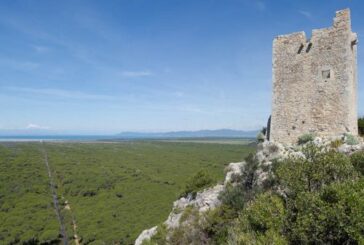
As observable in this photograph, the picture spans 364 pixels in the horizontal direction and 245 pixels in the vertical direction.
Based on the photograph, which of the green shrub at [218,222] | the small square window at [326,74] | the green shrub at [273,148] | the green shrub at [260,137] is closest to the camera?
Result: the green shrub at [218,222]

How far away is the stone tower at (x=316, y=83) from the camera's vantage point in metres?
13.2

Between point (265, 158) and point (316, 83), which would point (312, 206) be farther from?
point (316, 83)

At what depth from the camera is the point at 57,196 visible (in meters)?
57.1

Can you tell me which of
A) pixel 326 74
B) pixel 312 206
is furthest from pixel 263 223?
pixel 326 74

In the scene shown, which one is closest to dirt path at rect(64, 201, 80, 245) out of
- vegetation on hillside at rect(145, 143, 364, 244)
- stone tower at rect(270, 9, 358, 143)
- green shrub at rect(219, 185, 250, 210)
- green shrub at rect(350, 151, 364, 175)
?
green shrub at rect(219, 185, 250, 210)

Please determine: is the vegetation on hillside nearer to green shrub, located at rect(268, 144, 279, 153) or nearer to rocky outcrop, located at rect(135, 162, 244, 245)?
green shrub, located at rect(268, 144, 279, 153)

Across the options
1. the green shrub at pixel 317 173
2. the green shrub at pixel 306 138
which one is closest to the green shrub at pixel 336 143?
the green shrub at pixel 306 138

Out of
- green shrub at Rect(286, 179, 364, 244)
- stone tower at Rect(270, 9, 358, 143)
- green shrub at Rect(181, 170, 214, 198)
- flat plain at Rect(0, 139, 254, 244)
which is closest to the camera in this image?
green shrub at Rect(286, 179, 364, 244)

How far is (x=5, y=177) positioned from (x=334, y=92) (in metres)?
69.8

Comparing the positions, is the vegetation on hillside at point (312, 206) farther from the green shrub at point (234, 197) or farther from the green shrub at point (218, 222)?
the green shrub at point (218, 222)

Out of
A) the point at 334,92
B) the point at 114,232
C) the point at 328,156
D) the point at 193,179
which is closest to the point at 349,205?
the point at 328,156

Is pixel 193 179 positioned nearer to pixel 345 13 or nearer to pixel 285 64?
pixel 285 64

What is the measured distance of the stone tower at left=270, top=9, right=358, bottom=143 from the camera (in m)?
13.2

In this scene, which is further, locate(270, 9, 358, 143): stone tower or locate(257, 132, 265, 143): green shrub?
locate(257, 132, 265, 143): green shrub
